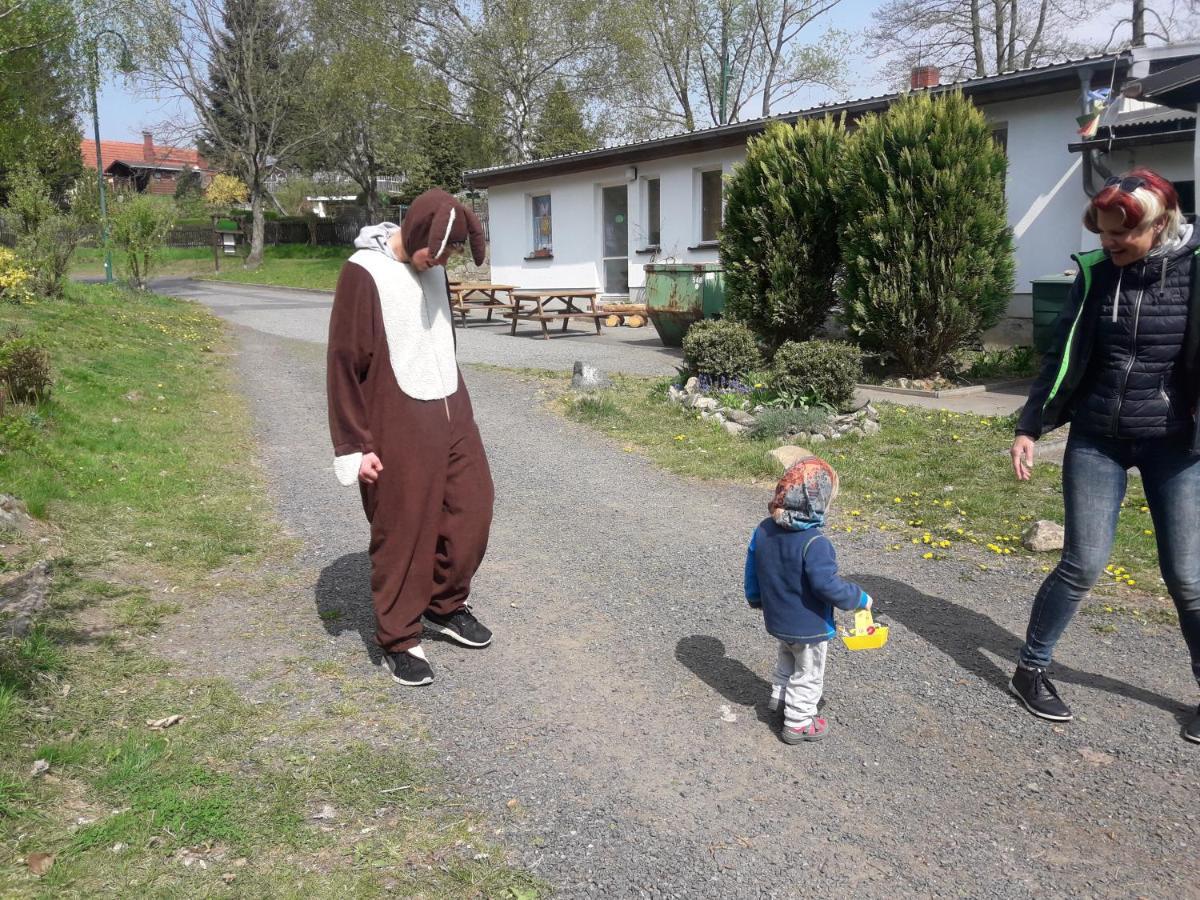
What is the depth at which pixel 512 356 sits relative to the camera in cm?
1466

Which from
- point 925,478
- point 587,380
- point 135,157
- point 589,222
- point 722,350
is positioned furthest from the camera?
point 135,157

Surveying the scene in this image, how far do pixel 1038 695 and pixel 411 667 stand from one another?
94.9 inches

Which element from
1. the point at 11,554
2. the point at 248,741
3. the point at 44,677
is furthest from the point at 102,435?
the point at 248,741

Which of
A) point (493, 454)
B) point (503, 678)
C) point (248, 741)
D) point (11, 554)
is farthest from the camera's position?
point (493, 454)

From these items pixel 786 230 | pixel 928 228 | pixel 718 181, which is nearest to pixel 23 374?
pixel 786 230

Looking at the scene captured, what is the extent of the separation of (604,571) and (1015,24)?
3610 cm

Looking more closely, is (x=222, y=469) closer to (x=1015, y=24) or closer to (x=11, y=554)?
(x=11, y=554)

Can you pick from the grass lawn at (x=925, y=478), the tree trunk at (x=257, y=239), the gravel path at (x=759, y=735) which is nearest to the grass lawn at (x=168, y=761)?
the gravel path at (x=759, y=735)

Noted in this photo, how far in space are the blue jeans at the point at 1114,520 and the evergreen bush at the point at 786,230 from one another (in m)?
8.17

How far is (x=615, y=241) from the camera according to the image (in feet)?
70.0

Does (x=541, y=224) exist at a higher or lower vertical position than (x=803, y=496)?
higher

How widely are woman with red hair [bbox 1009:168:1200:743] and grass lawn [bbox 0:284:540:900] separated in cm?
229

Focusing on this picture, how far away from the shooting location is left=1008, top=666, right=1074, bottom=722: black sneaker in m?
3.60

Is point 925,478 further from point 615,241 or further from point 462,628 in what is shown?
point 615,241
